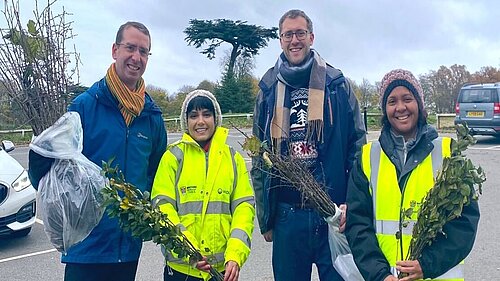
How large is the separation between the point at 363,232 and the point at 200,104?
1.28m

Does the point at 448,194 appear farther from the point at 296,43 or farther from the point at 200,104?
the point at 200,104

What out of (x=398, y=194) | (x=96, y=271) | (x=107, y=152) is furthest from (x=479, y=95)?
(x=96, y=271)

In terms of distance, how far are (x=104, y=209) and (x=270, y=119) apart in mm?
1229

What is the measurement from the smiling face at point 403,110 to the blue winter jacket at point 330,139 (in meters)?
0.61

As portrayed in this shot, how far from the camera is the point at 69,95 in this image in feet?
10.8

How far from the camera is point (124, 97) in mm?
3131

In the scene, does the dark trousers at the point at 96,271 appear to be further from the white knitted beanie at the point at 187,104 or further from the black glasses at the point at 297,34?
the black glasses at the point at 297,34

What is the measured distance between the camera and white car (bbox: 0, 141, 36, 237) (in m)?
6.65

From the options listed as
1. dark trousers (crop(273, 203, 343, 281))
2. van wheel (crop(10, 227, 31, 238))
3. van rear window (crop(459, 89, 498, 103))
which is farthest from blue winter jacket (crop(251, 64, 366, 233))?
van rear window (crop(459, 89, 498, 103))

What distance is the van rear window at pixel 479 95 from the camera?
668 inches

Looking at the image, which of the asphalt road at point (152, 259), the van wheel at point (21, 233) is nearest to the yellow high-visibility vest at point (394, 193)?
the asphalt road at point (152, 259)

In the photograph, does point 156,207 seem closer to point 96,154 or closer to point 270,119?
point 96,154

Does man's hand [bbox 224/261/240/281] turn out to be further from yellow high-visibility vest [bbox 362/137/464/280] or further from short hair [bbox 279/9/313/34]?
short hair [bbox 279/9/313/34]

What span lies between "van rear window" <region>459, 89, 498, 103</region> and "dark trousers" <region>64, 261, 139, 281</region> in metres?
16.4
